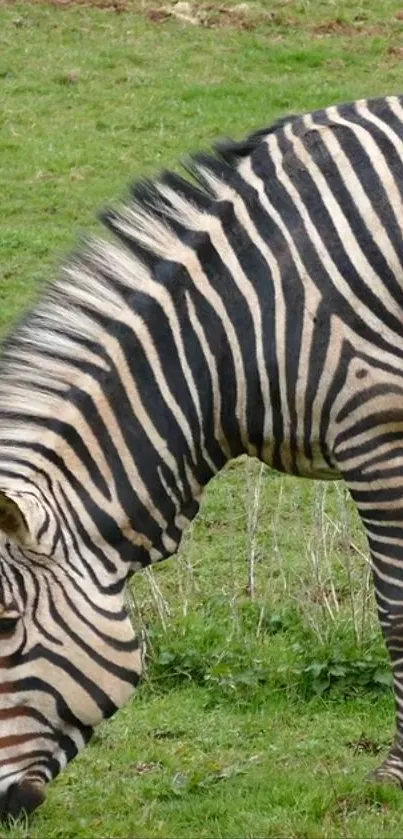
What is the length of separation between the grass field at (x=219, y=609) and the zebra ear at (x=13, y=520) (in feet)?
3.69

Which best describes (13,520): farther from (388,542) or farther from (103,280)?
(388,542)

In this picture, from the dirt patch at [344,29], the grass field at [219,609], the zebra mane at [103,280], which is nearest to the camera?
the zebra mane at [103,280]

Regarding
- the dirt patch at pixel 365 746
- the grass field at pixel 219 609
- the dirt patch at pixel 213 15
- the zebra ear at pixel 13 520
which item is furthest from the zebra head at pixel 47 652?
the dirt patch at pixel 213 15

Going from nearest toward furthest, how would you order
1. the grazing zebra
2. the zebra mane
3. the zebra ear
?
1. the zebra ear
2. the grazing zebra
3. the zebra mane

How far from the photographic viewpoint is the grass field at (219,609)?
22.7 ft

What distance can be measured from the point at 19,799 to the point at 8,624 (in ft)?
2.21

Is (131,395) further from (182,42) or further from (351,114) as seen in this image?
(182,42)

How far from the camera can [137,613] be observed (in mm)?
9570

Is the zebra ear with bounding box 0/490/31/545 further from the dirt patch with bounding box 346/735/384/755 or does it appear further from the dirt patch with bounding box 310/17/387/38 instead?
the dirt patch with bounding box 310/17/387/38

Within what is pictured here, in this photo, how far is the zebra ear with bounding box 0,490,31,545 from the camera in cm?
623

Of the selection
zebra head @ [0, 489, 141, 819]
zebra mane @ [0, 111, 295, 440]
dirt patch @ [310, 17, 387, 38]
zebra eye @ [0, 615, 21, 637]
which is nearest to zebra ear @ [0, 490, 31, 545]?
zebra head @ [0, 489, 141, 819]

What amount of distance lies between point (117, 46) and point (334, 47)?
2.83 m

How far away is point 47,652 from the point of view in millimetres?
6434

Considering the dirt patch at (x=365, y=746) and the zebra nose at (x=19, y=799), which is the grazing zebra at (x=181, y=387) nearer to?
the zebra nose at (x=19, y=799)
